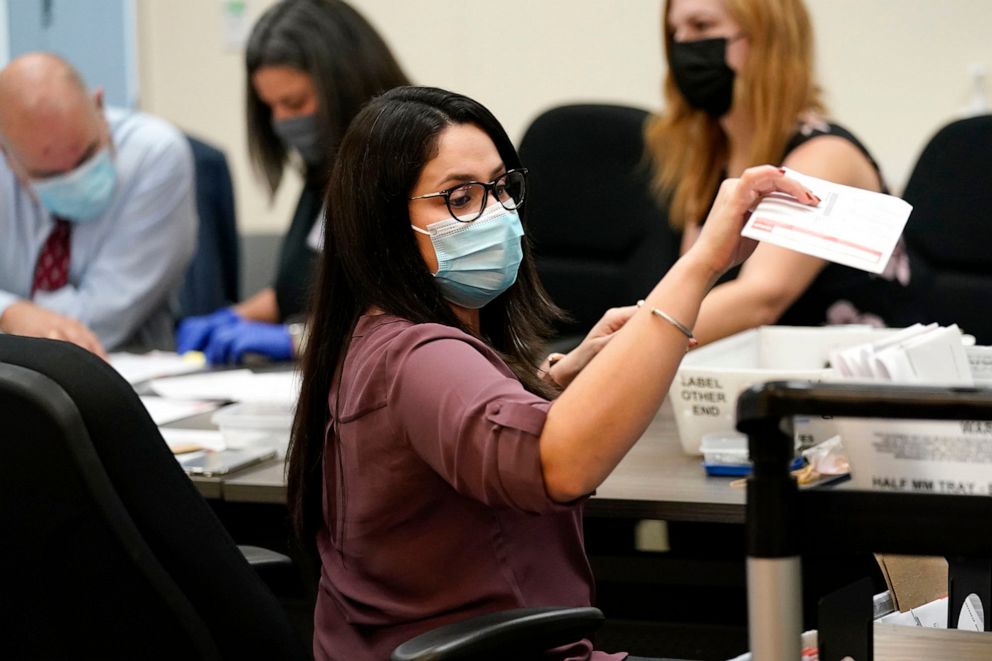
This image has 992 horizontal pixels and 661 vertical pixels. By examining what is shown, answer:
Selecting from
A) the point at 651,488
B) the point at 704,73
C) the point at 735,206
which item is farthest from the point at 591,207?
the point at 735,206

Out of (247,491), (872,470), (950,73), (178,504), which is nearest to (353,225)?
(178,504)

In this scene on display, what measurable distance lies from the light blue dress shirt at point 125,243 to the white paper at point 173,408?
0.62 metres

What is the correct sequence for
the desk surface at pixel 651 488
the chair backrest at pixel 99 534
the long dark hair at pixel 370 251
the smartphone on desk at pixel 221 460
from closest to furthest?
1. the chair backrest at pixel 99 534
2. the long dark hair at pixel 370 251
3. the desk surface at pixel 651 488
4. the smartphone on desk at pixel 221 460

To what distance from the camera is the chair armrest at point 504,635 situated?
1.06 meters

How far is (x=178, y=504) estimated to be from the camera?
1.11 metres

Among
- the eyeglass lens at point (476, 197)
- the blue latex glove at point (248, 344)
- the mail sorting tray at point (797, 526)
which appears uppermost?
the eyeglass lens at point (476, 197)

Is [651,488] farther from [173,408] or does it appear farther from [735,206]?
[173,408]

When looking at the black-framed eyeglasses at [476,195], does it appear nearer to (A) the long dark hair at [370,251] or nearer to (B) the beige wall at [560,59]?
(A) the long dark hair at [370,251]

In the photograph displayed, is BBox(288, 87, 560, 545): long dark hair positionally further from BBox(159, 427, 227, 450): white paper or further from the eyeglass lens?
BBox(159, 427, 227, 450): white paper

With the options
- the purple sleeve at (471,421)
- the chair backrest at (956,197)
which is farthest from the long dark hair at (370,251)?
the chair backrest at (956,197)

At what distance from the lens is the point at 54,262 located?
2.67 meters

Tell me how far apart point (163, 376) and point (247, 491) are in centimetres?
75

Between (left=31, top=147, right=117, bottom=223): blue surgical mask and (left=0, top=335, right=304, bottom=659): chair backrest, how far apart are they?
1.55 metres

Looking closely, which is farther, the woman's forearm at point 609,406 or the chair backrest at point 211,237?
the chair backrest at point 211,237
